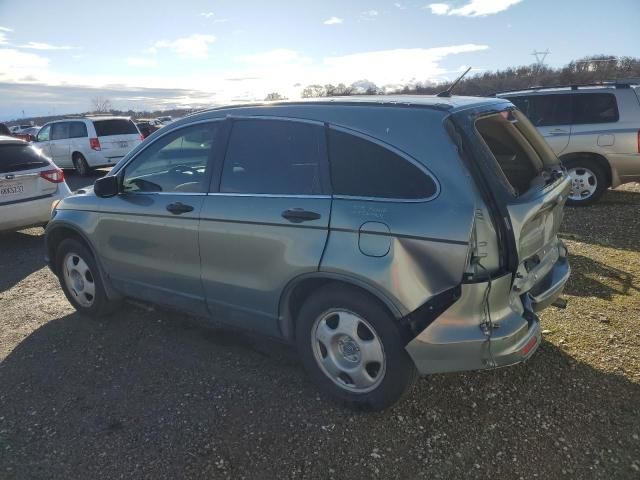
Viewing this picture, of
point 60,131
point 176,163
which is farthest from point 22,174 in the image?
point 60,131

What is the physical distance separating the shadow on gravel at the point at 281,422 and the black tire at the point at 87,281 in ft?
2.14

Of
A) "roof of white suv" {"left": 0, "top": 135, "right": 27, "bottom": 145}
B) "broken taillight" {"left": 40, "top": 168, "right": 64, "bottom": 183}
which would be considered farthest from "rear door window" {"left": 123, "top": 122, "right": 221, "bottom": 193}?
"roof of white suv" {"left": 0, "top": 135, "right": 27, "bottom": 145}

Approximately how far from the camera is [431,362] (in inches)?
101

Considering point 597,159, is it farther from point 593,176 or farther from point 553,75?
point 553,75

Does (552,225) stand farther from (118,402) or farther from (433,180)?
(118,402)

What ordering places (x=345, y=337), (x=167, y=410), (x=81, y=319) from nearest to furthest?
(x=345, y=337) → (x=167, y=410) → (x=81, y=319)

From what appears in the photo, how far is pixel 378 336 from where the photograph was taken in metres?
2.68

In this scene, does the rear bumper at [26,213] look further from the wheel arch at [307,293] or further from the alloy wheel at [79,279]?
the wheel arch at [307,293]

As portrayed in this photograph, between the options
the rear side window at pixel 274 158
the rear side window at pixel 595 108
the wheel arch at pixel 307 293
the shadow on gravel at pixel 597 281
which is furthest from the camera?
the rear side window at pixel 595 108

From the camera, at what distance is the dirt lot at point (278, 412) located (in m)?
2.55

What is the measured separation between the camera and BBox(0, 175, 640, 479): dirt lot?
255 cm

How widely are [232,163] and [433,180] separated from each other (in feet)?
4.62

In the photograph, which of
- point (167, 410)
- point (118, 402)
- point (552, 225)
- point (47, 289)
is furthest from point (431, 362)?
point (47, 289)

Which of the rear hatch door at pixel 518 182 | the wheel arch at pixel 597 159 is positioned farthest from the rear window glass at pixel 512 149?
the wheel arch at pixel 597 159
